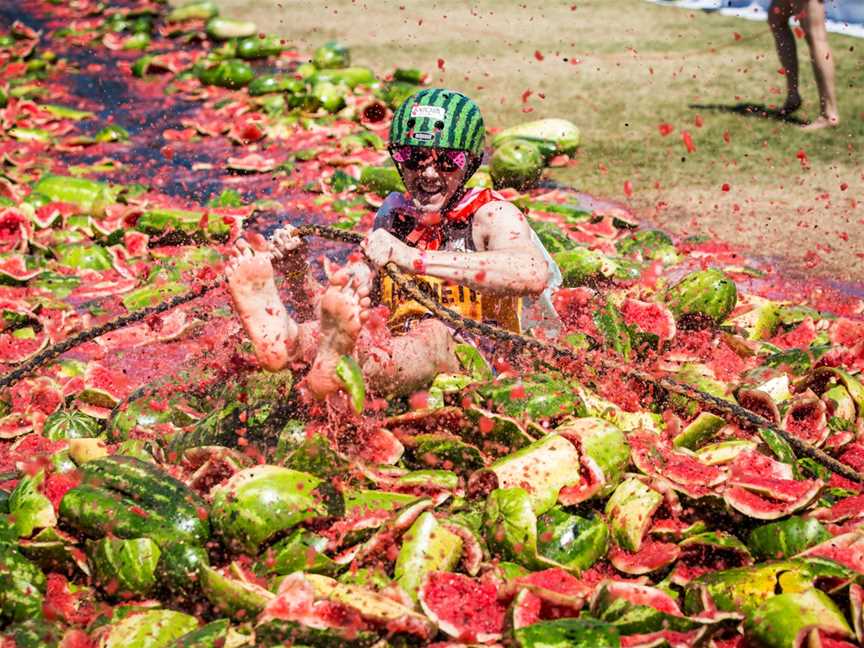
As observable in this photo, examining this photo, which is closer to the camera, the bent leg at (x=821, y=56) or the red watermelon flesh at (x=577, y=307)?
the red watermelon flesh at (x=577, y=307)

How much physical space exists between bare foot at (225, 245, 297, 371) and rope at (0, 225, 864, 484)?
250mm

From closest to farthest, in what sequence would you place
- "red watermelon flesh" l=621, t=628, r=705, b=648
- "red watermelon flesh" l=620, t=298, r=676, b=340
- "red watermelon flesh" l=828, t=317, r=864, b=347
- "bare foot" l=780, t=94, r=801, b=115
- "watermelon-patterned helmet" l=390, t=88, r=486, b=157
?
1. "red watermelon flesh" l=621, t=628, r=705, b=648
2. "watermelon-patterned helmet" l=390, t=88, r=486, b=157
3. "red watermelon flesh" l=620, t=298, r=676, b=340
4. "red watermelon flesh" l=828, t=317, r=864, b=347
5. "bare foot" l=780, t=94, r=801, b=115

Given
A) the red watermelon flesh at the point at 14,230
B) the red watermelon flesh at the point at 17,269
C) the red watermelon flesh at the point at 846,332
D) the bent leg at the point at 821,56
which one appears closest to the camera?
the red watermelon flesh at the point at 846,332

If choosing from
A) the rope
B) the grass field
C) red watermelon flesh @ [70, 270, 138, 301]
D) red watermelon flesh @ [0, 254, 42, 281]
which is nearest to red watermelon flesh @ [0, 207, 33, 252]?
red watermelon flesh @ [0, 254, 42, 281]

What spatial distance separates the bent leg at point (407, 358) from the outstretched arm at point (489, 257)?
0.26 m

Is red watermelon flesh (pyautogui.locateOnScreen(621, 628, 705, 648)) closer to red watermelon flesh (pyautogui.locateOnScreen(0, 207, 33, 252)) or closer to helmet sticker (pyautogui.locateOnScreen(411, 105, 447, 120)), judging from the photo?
helmet sticker (pyautogui.locateOnScreen(411, 105, 447, 120))

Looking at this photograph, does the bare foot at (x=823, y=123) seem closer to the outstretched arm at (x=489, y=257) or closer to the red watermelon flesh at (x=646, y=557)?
the outstretched arm at (x=489, y=257)

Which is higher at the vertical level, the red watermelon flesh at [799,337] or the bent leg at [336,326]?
the bent leg at [336,326]

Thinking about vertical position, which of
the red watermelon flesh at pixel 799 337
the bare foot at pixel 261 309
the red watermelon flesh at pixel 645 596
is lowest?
the red watermelon flesh at pixel 799 337

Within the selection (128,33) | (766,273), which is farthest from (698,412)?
(128,33)

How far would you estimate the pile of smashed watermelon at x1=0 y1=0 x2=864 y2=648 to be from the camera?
2.89 metres

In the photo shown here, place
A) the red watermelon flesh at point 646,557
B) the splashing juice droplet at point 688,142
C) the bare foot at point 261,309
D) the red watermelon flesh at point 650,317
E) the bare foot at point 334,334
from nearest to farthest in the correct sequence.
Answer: the red watermelon flesh at point 646,557 → the bare foot at point 334,334 → the bare foot at point 261,309 → the red watermelon flesh at point 650,317 → the splashing juice droplet at point 688,142

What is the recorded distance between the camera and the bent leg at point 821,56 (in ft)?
27.3

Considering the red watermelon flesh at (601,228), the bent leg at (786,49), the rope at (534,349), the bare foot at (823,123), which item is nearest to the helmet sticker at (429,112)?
the rope at (534,349)
